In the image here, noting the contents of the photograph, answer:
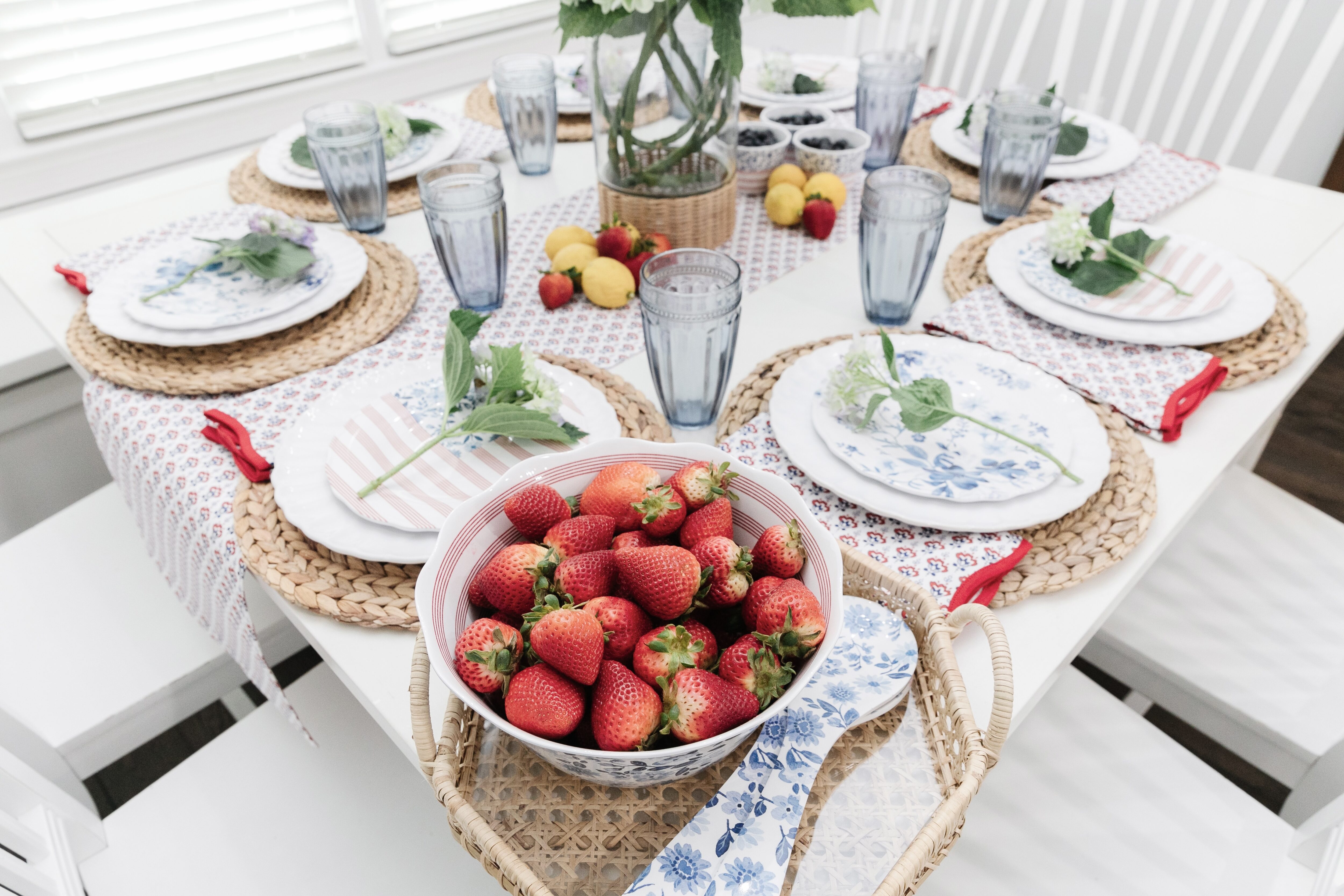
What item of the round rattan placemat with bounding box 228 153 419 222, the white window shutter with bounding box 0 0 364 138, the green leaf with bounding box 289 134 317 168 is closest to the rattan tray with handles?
the round rattan placemat with bounding box 228 153 419 222

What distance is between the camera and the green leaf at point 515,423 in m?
Answer: 0.73

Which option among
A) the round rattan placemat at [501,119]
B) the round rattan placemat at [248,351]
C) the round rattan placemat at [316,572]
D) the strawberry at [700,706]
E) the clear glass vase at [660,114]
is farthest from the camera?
the round rattan placemat at [501,119]

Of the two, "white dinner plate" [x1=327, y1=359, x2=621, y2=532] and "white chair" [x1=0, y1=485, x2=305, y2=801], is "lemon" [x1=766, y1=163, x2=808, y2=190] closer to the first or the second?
"white dinner plate" [x1=327, y1=359, x2=621, y2=532]

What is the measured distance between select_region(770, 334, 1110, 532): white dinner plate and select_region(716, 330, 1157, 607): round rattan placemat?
0.07 feet

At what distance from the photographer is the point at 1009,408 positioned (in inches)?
31.2

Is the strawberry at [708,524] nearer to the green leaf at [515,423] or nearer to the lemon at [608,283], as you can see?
the green leaf at [515,423]

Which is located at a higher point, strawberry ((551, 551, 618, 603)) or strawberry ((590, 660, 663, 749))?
strawberry ((551, 551, 618, 603))

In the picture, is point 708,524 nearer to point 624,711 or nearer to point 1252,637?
point 624,711

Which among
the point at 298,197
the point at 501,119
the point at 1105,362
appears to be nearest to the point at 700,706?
the point at 1105,362

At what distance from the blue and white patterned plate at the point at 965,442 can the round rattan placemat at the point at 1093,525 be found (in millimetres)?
46

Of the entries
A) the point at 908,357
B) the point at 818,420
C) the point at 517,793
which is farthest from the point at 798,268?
the point at 517,793

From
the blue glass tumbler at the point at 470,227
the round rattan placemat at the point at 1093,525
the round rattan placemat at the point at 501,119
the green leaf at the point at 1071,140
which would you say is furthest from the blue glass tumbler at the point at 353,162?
the green leaf at the point at 1071,140

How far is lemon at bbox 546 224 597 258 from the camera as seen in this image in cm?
106

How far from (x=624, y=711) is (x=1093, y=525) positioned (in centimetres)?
48
